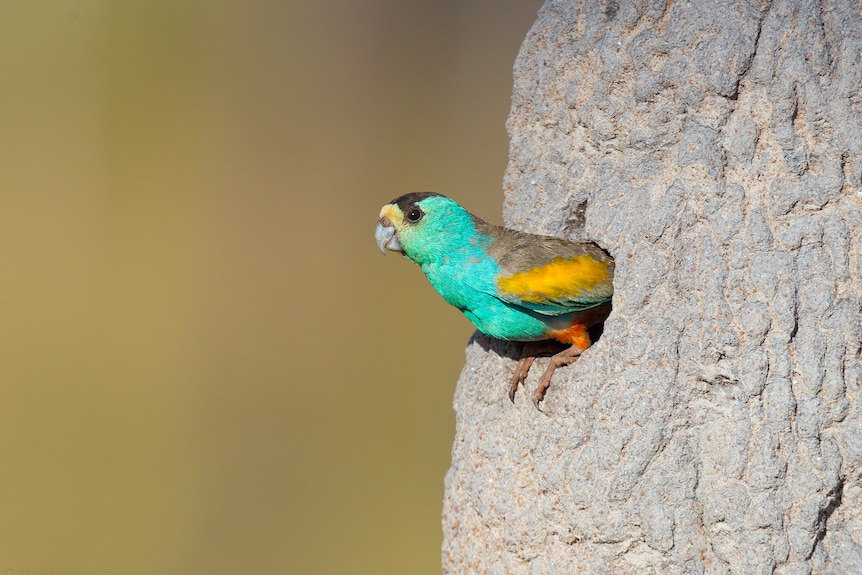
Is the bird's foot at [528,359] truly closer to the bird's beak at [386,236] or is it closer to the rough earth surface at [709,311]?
A: the rough earth surface at [709,311]

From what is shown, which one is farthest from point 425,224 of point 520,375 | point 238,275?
point 238,275

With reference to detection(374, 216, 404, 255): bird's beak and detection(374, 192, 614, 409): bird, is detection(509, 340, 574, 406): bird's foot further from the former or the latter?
detection(374, 216, 404, 255): bird's beak

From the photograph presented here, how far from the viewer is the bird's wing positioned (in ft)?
11.2

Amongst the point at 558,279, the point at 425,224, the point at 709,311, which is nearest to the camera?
the point at 709,311

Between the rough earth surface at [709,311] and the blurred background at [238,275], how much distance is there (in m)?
3.50

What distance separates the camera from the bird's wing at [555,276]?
3.42 m

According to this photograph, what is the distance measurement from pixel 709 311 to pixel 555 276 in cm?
62

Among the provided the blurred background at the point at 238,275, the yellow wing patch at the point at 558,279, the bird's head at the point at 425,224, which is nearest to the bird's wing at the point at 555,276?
the yellow wing patch at the point at 558,279

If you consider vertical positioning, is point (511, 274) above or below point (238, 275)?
above

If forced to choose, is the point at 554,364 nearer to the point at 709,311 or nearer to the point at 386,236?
the point at 709,311

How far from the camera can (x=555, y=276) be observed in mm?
3416

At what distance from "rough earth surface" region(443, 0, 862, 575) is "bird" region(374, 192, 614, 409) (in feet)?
0.58

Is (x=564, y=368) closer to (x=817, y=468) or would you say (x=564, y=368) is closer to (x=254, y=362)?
(x=817, y=468)

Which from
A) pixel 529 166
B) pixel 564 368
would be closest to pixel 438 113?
pixel 529 166
